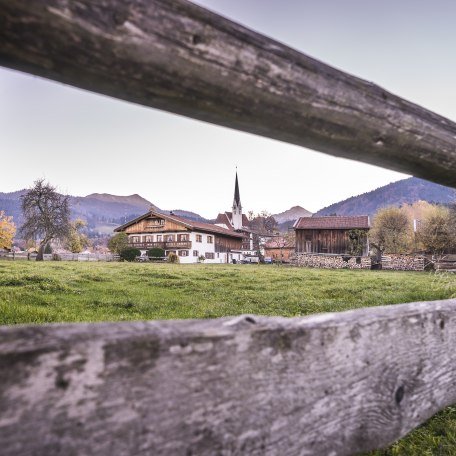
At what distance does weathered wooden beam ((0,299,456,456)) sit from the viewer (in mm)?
583

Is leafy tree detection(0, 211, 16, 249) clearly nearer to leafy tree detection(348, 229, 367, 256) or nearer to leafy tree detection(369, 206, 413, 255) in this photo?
leafy tree detection(348, 229, 367, 256)

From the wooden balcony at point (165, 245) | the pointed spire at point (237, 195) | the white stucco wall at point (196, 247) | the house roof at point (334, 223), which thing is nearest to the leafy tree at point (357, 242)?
the house roof at point (334, 223)

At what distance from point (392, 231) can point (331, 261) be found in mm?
19315

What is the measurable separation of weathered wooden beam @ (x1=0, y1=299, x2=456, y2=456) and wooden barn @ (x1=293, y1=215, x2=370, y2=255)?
1669 inches

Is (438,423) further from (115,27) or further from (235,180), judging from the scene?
(235,180)

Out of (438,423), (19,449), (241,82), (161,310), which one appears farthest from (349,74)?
(161,310)

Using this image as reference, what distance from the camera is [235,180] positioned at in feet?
327

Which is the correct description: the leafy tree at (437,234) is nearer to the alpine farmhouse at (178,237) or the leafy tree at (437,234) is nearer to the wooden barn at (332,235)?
the wooden barn at (332,235)

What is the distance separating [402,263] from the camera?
35.0 meters

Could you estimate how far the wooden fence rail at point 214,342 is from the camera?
0.60 meters

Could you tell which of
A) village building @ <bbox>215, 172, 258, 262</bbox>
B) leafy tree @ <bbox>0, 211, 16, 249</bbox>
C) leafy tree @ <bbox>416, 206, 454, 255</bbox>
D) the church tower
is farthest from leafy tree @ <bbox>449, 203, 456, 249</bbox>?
the church tower

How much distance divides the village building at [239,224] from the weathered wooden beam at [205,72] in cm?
6507

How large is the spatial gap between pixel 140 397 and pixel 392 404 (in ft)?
2.89

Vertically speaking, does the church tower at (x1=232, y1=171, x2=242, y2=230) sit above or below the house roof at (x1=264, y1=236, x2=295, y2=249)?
above
